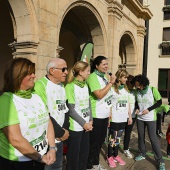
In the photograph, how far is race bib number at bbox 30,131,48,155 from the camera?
168 cm

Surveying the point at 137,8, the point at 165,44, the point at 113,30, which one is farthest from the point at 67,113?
the point at 165,44

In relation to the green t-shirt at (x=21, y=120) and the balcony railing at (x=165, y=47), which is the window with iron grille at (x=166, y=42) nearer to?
the balcony railing at (x=165, y=47)

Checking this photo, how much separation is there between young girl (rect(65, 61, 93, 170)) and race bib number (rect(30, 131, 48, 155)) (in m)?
0.86

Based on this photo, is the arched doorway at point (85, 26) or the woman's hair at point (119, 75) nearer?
the woman's hair at point (119, 75)

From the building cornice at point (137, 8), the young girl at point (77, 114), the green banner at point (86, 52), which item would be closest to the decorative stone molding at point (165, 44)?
the building cornice at point (137, 8)

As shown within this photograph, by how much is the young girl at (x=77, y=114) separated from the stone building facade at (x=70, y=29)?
2.27 m

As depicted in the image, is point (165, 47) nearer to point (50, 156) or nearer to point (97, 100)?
point (97, 100)

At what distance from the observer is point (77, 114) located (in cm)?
267

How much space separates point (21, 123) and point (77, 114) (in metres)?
1.18

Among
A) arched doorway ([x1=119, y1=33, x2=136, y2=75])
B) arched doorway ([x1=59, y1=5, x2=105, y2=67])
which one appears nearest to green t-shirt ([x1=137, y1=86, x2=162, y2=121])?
arched doorway ([x1=59, y1=5, x2=105, y2=67])

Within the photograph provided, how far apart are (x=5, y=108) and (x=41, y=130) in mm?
363

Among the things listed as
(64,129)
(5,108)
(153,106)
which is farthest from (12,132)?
(153,106)

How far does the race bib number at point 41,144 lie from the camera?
1.68m

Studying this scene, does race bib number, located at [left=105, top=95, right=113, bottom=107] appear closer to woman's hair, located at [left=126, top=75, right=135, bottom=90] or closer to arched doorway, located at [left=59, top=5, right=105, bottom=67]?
woman's hair, located at [left=126, top=75, right=135, bottom=90]
